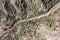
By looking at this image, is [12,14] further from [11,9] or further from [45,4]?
[45,4]

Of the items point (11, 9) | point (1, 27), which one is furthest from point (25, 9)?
point (1, 27)

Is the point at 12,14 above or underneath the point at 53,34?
above

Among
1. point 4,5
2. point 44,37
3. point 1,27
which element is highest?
point 4,5

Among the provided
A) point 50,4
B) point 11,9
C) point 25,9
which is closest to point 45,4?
point 50,4

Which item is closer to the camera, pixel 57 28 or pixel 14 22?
pixel 57 28

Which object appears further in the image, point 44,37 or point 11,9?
point 11,9

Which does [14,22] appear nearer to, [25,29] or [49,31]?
[25,29]
